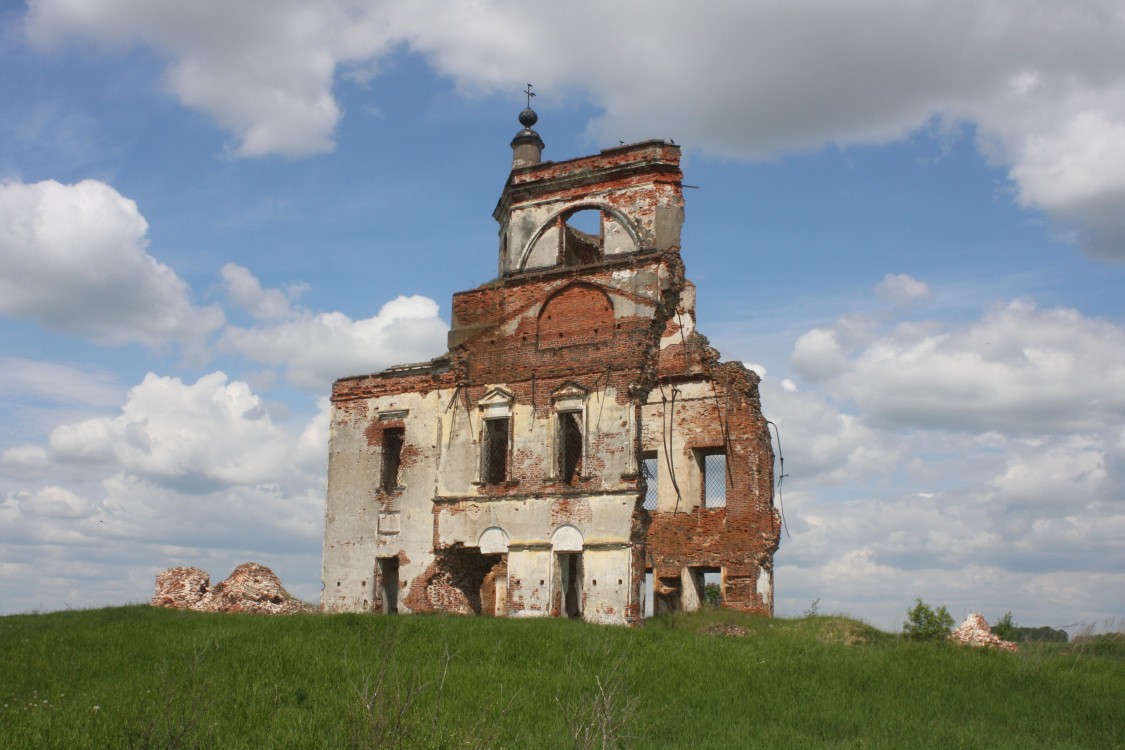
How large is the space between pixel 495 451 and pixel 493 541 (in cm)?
212

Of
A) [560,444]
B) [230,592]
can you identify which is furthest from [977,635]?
[230,592]

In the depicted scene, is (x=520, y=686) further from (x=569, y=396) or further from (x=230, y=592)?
(x=230, y=592)

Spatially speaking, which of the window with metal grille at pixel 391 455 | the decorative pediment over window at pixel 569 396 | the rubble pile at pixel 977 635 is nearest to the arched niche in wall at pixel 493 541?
the window with metal grille at pixel 391 455

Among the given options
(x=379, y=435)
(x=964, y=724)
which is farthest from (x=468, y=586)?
(x=964, y=724)

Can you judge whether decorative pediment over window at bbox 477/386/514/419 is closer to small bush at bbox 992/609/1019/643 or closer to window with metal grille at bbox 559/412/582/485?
window with metal grille at bbox 559/412/582/485

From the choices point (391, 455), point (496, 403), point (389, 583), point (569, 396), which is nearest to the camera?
point (569, 396)

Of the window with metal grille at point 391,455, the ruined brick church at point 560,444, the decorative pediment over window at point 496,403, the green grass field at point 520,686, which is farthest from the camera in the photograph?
the window with metal grille at point 391,455

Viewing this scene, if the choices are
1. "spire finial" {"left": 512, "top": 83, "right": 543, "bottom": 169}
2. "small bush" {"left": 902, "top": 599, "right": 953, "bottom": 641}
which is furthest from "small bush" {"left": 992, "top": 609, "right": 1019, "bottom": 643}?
"spire finial" {"left": 512, "top": 83, "right": 543, "bottom": 169}

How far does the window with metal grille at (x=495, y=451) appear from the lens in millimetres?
21344

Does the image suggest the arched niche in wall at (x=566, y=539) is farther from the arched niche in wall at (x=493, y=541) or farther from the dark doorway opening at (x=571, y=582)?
the arched niche in wall at (x=493, y=541)

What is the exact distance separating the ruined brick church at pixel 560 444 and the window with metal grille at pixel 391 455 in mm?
54

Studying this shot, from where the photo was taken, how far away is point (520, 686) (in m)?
12.9

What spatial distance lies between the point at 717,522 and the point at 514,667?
1021 centimetres

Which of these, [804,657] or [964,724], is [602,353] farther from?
[964,724]
